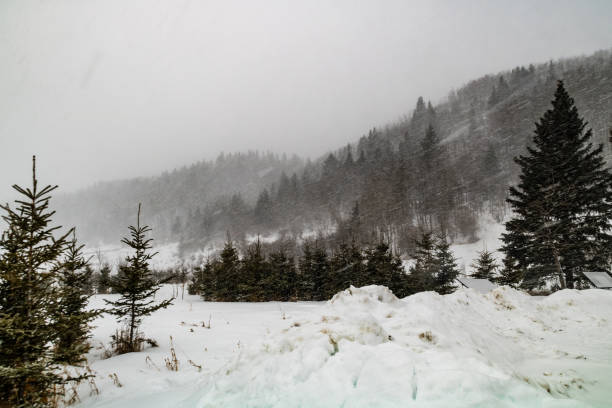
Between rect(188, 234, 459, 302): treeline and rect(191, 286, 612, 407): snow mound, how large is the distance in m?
14.8

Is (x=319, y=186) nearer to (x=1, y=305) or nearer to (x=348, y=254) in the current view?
(x=348, y=254)

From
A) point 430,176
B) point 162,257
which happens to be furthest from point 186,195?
point 430,176

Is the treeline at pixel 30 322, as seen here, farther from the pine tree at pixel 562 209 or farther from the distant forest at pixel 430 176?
the distant forest at pixel 430 176

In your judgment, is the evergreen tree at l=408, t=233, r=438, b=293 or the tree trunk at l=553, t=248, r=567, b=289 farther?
the evergreen tree at l=408, t=233, r=438, b=293

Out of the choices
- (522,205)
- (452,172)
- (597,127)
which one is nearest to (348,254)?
(522,205)

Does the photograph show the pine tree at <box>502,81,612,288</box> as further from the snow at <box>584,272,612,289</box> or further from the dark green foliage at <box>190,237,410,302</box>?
the dark green foliage at <box>190,237,410,302</box>

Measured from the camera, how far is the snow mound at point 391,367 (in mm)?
2197

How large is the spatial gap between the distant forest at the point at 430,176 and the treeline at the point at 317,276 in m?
23.8

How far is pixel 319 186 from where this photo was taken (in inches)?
3558

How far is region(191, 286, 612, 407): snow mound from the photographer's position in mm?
2197

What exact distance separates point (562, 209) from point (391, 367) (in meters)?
22.1

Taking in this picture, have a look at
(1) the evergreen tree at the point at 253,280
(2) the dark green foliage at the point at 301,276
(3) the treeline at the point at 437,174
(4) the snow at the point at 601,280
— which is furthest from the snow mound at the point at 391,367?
(3) the treeline at the point at 437,174

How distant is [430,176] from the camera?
65250 mm

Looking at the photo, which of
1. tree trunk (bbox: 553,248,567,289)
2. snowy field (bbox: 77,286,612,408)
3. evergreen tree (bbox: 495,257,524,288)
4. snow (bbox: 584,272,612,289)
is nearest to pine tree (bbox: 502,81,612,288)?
tree trunk (bbox: 553,248,567,289)
